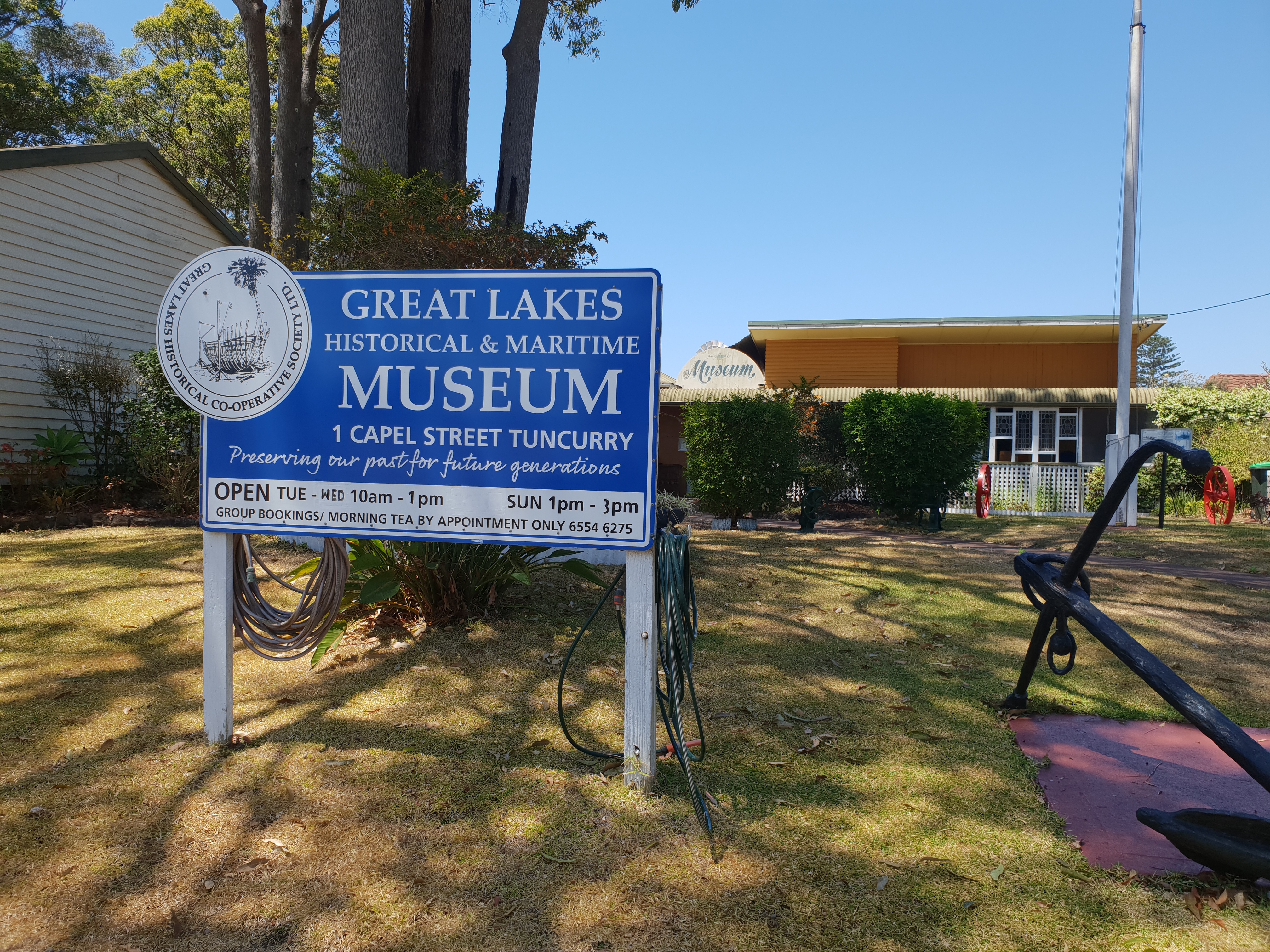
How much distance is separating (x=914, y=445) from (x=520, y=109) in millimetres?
7745

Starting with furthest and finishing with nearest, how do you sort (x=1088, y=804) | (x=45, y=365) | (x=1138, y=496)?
(x=1138, y=496)
(x=45, y=365)
(x=1088, y=804)

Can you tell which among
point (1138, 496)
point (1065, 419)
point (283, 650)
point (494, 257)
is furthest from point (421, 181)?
point (1065, 419)

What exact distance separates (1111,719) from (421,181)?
7522mm

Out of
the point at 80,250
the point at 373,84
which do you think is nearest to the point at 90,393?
the point at 80,250

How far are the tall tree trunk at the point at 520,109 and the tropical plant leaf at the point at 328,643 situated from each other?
21.8ft

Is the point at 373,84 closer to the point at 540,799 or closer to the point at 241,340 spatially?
the point at 241,340

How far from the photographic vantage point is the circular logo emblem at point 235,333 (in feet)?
10.9

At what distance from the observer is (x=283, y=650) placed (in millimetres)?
3910

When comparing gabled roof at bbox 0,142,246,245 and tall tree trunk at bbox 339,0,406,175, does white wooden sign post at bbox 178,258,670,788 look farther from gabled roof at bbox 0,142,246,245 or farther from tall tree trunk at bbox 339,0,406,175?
gabled roof at bbox 0,142,246,245

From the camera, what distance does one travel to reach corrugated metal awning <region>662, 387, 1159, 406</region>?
71.1 feet

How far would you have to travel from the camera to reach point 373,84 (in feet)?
30.9

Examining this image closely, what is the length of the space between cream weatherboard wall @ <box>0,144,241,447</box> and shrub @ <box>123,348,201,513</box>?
1481 millimetres

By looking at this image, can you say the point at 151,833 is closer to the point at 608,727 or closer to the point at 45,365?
the point at 608,727

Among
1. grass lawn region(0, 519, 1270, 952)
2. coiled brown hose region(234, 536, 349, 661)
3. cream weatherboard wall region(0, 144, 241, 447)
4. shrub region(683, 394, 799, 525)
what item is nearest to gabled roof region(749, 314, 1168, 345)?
shrub region(683, 394, 799, 525)
